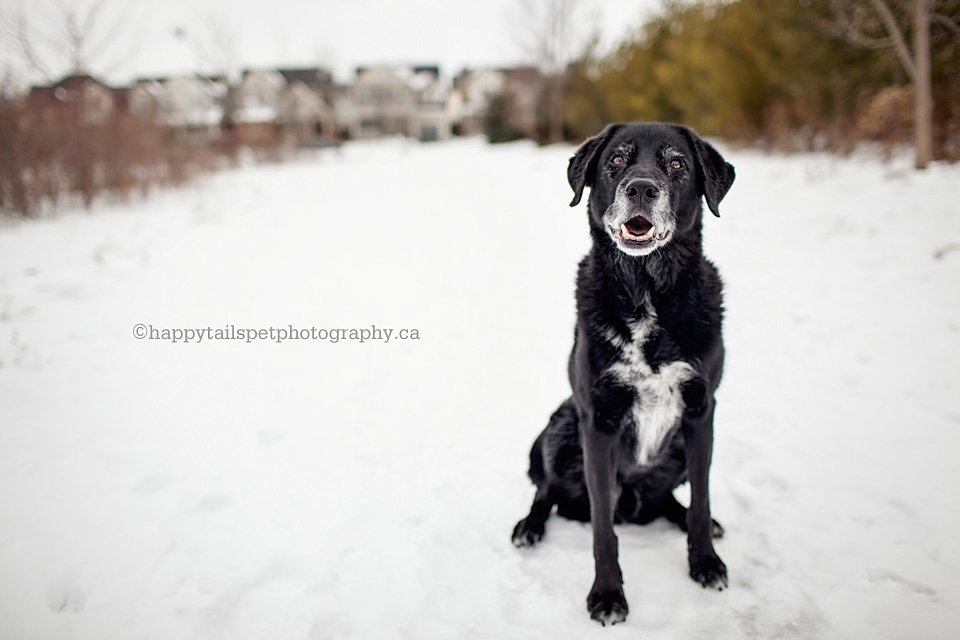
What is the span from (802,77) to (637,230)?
973cm

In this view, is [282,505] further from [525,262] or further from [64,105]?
[64,105]

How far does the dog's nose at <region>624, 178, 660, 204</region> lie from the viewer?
193 cm

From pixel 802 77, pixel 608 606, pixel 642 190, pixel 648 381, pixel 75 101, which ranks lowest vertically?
pixel 608 606

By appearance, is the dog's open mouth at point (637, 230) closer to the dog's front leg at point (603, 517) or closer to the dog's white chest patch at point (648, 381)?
the dog's white chest patch at point (648, 381)

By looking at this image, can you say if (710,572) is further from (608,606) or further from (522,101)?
(522,101)

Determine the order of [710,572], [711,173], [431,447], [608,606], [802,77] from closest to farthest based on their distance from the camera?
[608,606], [710,572], [711,173], [431,447], [802,77]

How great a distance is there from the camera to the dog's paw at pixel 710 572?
1980 millimetres

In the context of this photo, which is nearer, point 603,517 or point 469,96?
point 603,517

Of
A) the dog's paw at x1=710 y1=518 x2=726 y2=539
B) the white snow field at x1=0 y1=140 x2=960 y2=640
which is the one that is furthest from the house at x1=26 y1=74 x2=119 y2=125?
the dog's paw at x1=710 y1=518 x2=726 y2=539

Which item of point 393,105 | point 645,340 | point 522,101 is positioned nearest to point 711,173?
point 645,340


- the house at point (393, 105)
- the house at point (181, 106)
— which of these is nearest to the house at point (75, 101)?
the house at point (181, 106)

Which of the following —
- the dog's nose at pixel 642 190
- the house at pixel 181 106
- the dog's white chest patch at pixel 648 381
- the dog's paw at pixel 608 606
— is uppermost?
the house at pixel 181 106

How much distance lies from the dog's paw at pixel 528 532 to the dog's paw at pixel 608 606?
15.2 inches

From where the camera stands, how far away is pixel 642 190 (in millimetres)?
1932
